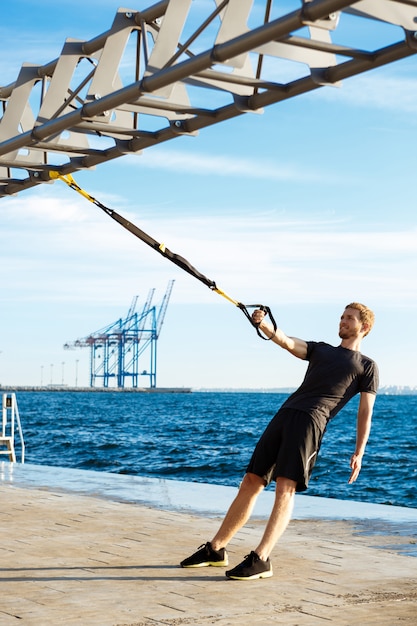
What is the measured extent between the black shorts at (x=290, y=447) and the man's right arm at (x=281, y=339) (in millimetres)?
358

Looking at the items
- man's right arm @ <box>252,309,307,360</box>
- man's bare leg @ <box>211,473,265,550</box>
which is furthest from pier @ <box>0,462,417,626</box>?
man's right arm @ <box>252,309,307,360</box>

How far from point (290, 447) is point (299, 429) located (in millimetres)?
114

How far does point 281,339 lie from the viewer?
18.2 feet

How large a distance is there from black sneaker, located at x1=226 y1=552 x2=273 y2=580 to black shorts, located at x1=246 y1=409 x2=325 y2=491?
1.50ft

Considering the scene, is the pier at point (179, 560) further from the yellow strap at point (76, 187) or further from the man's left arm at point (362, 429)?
the yellow strap at point (76, 187)

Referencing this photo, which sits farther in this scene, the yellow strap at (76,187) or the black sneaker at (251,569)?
the yellow strap at (76,187)

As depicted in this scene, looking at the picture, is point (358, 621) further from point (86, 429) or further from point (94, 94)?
point (86, 429)

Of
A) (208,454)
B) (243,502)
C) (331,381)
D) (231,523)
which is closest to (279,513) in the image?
(243,502)

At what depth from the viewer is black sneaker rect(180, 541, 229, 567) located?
5.90 metres

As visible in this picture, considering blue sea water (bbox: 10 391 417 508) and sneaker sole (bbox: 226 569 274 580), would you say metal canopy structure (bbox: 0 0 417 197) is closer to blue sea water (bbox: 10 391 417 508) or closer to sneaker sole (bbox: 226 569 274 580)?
sneaker sole (bbox: 226 569 274 580)

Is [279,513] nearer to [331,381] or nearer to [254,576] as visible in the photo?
[254,576]

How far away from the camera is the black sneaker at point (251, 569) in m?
5.54

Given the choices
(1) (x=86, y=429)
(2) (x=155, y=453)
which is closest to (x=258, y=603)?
(2) (x=155, y=453)

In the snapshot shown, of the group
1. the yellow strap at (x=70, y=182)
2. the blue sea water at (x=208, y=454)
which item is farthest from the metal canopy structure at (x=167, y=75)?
the blue sea water at (x=208, y=454)
